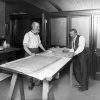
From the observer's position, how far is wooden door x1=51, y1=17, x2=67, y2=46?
5.15 metres

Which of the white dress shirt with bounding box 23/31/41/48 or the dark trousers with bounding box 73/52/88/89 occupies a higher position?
the white dress shirt with bounding box 23/31/41/48

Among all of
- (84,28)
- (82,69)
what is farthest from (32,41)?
(84,28)

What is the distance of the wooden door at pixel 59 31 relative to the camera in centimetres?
515

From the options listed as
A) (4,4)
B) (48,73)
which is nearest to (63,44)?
(4,4)

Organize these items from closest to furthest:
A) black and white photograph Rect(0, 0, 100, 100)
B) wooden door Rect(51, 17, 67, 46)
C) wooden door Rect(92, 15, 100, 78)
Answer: black and white photograph Rect(0, 0, 100, 100) < wooden door Rect(92, 15, 100, 78) < wooden door Rect(51, 17, 67, 46)

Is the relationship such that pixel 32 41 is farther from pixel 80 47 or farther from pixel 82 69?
pixel 82 69

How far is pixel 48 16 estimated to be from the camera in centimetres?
529

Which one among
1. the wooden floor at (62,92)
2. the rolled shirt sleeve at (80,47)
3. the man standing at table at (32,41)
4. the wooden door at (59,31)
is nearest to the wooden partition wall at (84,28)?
the wooden door at (59,31)

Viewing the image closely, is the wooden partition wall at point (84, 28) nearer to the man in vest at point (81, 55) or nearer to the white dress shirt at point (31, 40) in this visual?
the man in vest at point (81, 55)

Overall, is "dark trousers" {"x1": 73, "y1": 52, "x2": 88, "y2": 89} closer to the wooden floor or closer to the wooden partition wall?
the wooden floor

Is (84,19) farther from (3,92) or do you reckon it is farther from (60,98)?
(3,92)

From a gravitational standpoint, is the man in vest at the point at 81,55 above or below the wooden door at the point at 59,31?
below

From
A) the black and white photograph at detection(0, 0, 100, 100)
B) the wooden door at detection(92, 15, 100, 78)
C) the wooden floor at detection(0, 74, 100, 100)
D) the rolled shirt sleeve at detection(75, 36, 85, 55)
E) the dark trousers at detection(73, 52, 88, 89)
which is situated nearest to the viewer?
the black and white photograph at detection(0, 0, 100, 100)

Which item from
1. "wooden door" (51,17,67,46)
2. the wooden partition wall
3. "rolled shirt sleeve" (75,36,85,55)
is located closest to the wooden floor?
the wooden partition wall
